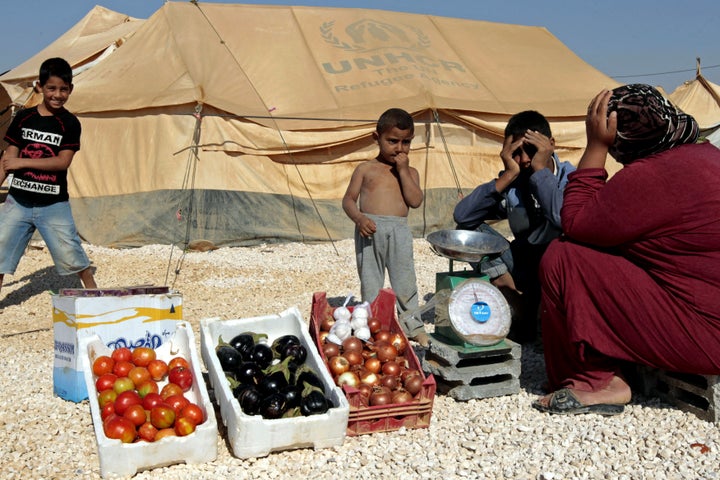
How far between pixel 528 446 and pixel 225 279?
182 inches

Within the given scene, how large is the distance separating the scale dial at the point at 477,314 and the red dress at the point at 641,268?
1.02 feet

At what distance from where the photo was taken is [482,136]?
33.4 feet

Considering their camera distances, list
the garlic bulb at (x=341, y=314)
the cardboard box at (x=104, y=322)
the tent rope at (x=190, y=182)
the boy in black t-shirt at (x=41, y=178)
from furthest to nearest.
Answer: the tent rope at (x=190, y=182)
the boy in black t-shirt at (x=41, y=178)
the garlic bulb at (x=341, y=314)
the cardboard box at (x=104, y=322)

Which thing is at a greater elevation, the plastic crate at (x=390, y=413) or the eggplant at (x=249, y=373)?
the eggplant at (x=249, y=373)

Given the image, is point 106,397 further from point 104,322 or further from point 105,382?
point 104,322

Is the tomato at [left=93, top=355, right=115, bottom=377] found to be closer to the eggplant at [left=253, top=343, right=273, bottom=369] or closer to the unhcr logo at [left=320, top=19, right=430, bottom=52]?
the eggplant at [left=253, top=343, right=273, bottom=369]

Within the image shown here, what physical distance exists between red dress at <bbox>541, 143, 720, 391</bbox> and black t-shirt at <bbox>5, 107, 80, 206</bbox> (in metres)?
3.86

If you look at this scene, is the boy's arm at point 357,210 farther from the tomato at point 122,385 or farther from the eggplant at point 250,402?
the tomato at point 122,385

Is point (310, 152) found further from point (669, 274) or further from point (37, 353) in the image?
point (669, 274)

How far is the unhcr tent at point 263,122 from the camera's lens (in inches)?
358

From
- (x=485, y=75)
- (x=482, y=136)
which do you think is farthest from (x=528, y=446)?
(x=485, y=75)

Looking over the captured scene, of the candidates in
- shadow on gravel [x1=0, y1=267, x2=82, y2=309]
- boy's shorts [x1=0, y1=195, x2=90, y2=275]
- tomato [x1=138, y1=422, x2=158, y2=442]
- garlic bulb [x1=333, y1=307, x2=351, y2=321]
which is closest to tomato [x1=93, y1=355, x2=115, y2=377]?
tomato [x1=138, y1=422, x2=158, y2=442]

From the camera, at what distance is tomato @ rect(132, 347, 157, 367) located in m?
3.91

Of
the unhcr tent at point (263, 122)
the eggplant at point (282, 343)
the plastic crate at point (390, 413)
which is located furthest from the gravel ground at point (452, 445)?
the unhcr tent at point (263, 122)
